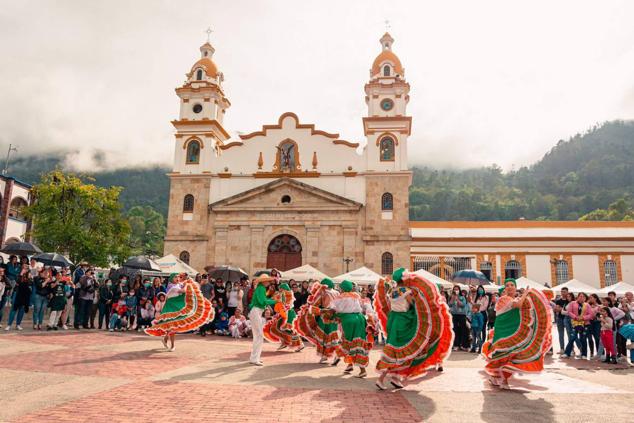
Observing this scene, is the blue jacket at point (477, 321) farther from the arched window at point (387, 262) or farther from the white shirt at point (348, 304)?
the arched window at point (387, 262)

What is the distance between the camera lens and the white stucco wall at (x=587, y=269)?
30.9m

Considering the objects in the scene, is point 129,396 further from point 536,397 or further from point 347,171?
point 347,171

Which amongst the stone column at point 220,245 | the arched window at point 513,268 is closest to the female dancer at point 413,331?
the stone column at point 220,245

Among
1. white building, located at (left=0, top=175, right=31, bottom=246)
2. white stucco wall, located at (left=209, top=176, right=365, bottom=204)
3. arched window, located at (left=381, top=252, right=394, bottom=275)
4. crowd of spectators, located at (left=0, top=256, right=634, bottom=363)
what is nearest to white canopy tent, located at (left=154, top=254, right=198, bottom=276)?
crowd of spectators, located at (left=0, top=256, right=634, bottom=363)

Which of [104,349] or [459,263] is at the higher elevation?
[459,263]

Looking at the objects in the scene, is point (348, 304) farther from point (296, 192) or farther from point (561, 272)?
point (561, 272)

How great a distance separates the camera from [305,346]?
529 inches

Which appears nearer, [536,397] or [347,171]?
[536,397]

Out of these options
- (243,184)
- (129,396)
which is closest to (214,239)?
(243,184)

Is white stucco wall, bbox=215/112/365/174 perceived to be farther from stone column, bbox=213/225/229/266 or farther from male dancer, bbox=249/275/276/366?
male dancer, bbox=249/275/276/366

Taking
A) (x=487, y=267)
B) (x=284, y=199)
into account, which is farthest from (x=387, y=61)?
(x=487, y=267)

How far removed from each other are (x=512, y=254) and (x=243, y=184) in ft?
61.4

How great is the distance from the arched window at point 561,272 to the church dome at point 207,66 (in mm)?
27199

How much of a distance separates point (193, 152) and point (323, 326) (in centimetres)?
2399
